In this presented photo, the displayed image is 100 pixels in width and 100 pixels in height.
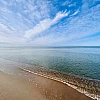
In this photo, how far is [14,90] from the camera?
10258mm

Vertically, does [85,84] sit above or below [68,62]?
below

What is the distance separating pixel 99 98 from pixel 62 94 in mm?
3767

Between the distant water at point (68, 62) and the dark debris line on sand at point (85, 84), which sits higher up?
the distant water at point (68, 62)

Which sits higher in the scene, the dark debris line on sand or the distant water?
the distant water

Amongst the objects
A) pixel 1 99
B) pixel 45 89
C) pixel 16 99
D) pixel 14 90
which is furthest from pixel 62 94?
pixel 1 99

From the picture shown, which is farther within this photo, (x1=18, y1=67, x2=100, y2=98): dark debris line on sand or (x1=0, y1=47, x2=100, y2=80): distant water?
(x1=0, y1=47, x2=100, y2=80): distant water

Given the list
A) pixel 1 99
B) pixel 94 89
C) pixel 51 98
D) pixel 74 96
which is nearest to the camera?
pixel 1 99

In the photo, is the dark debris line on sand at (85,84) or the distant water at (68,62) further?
the distant water at (68,62)

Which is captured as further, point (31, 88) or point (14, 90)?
point (31, 88)

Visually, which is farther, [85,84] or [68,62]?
[68,62]

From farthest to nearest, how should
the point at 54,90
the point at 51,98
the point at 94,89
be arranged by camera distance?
the point at 94,89
the point at 54,90
the point at 51,98

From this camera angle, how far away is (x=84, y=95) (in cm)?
1006

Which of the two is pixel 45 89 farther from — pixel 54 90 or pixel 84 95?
pixel 84 95

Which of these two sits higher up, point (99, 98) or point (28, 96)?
point (99, 98)
